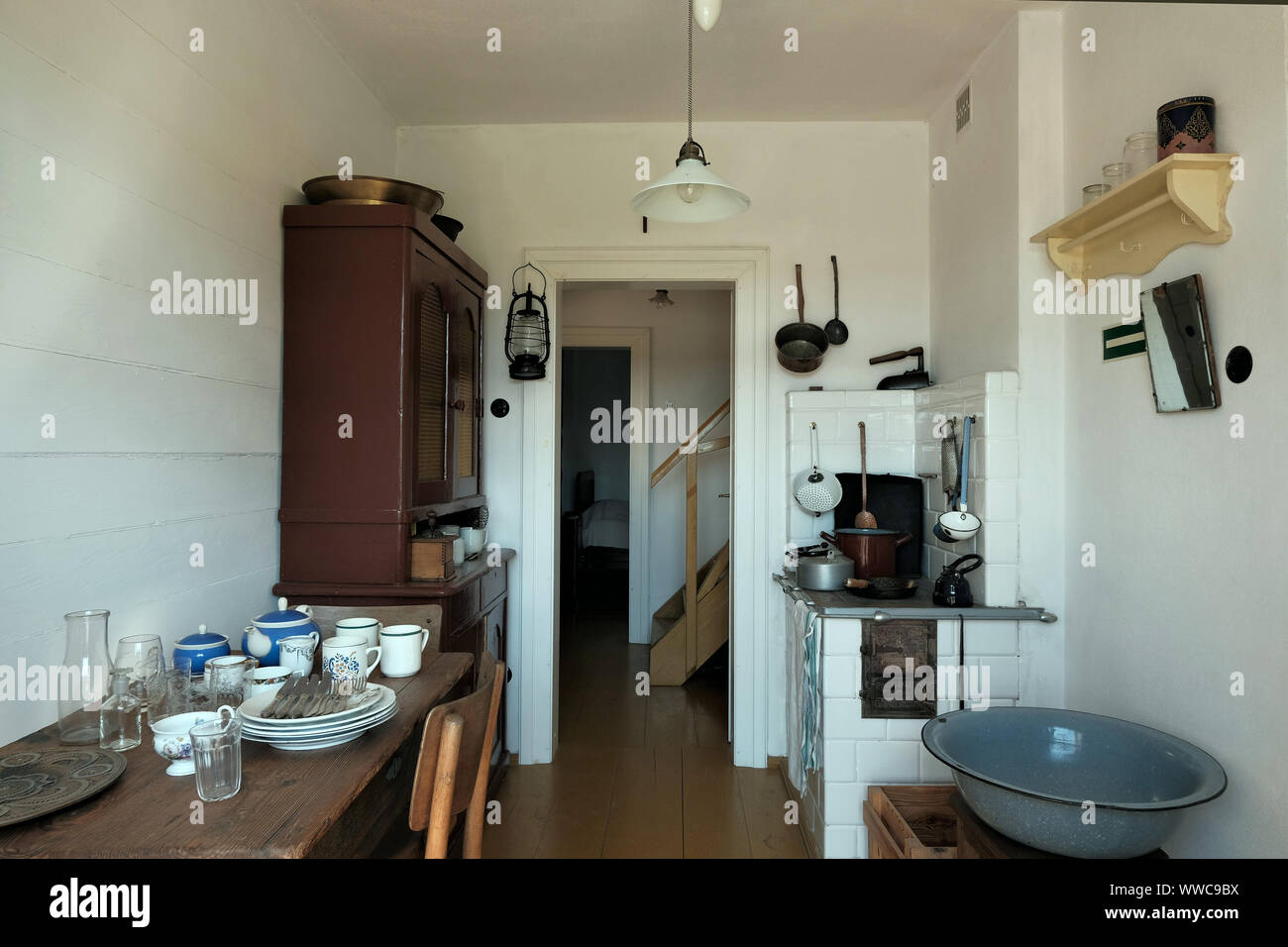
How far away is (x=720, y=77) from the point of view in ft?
9.93

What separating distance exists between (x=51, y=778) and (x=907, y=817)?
1983 mm

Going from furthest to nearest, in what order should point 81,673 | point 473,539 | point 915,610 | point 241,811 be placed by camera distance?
1. point 473,539
2. point 915,610
3. point 81,673
4. point 241,811

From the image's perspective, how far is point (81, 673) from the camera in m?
1.35

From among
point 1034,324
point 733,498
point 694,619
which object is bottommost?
point 694,619

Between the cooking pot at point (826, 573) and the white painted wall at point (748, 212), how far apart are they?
61 centimetres

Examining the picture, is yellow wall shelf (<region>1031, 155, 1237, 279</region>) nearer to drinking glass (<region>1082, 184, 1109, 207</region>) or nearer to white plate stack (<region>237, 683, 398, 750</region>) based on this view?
drinking glass (<region>1082, 184, 1109, 207</region>)

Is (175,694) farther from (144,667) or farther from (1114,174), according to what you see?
(1114,174)

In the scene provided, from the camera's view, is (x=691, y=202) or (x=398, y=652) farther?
(x=691, y=202)

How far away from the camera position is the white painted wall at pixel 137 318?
4.89 ft

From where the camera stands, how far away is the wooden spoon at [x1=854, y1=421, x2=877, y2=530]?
3053 millimetres

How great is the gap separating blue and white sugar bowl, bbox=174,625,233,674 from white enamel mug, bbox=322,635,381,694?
30cm

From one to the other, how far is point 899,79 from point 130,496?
2.93 m

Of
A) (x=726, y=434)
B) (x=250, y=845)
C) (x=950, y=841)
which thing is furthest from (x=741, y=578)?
(x=250, y=845)

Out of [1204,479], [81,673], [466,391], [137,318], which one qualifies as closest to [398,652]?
[81,673]
